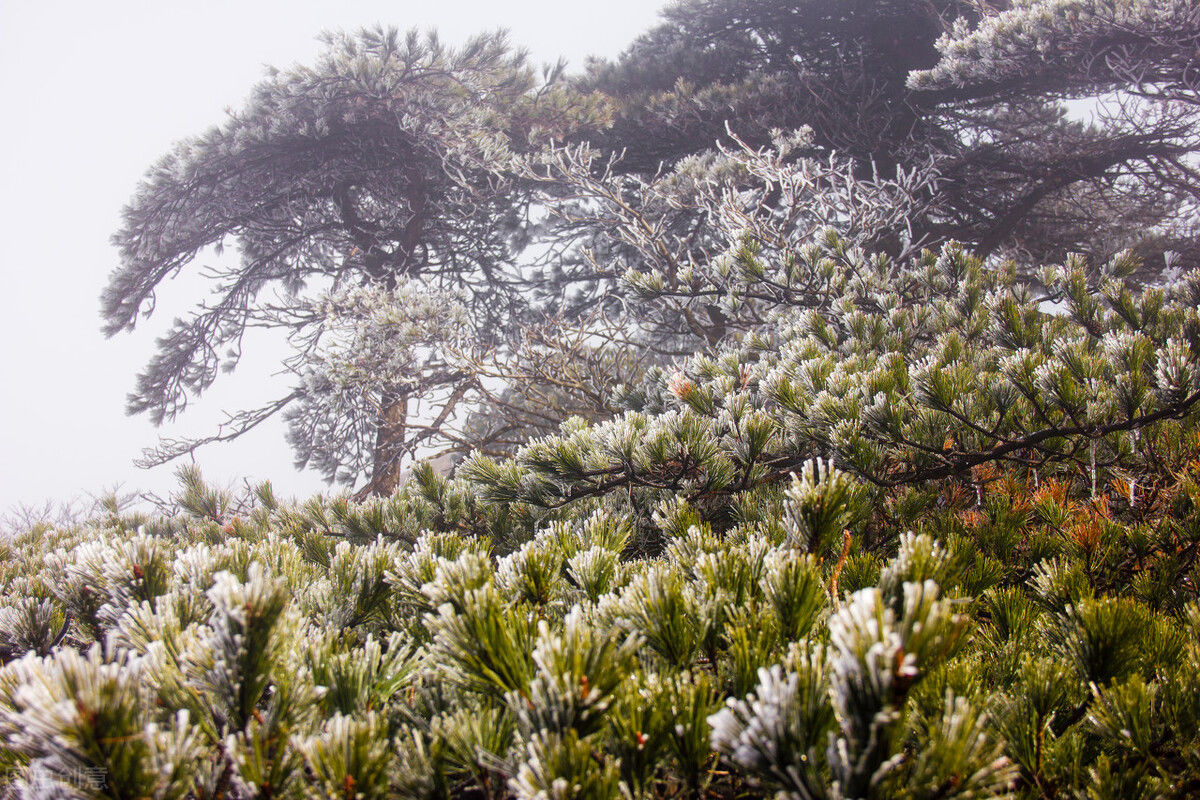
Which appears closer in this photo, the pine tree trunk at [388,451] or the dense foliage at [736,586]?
the dense foliage at [736,586]

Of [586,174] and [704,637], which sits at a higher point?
[586,174]

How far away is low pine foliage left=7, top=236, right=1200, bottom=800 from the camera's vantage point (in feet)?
1.48

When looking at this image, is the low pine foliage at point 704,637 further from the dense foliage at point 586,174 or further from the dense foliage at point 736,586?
the dense foliage at point 586,174

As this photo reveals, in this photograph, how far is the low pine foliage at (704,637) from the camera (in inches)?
17.8

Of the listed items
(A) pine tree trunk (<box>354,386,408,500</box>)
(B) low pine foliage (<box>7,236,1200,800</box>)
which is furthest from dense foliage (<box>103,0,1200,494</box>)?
(B) low pine foliage (<box>7,236,1200,800</box>)

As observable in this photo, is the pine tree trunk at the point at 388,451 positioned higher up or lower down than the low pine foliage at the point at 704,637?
higher up

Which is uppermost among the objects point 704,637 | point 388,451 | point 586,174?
point 586,174

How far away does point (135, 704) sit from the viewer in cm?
47

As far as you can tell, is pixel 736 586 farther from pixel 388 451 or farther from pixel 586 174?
pixel 388 451

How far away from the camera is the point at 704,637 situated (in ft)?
2.25

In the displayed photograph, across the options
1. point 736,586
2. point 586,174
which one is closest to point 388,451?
point 586,174

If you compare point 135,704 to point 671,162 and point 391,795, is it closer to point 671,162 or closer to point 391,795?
point 391,795

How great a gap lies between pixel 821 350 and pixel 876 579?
5.40 feet

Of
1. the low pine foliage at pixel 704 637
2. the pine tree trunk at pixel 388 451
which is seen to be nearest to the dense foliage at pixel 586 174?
the pine tree trunk at pixel 388 451
